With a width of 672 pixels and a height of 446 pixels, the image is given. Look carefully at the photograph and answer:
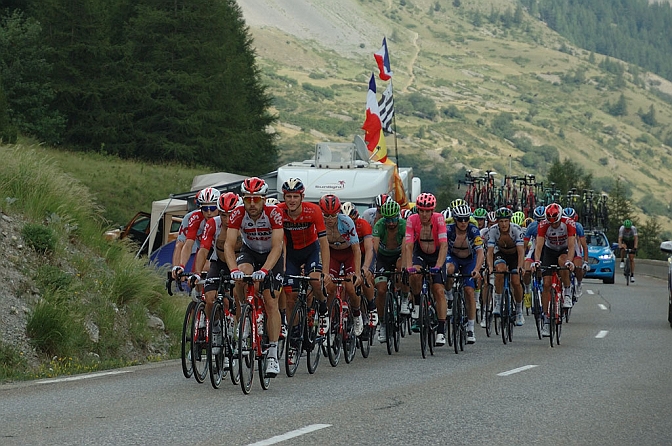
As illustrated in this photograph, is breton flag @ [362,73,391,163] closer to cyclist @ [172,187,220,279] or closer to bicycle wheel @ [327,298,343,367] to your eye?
bicycle wheel @ [327,298,343,367]

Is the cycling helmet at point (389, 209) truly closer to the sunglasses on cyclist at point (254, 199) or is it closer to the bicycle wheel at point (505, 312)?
the bicycle wheel at point (505, 312)

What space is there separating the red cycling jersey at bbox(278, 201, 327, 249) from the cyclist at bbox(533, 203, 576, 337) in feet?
18.1

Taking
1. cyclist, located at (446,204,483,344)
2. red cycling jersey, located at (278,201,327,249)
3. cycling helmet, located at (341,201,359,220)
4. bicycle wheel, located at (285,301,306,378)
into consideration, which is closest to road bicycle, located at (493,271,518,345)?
cyclist, located at (446,204,483,344)

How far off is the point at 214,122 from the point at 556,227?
41.9 meters

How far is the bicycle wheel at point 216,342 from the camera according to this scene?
1099cm

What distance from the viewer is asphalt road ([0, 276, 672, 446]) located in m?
8.58

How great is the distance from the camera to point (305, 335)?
13023mm

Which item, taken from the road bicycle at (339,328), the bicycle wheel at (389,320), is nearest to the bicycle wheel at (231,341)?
the road bicycle at (339,328)

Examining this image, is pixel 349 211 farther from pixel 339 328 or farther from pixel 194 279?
pixel 194 279

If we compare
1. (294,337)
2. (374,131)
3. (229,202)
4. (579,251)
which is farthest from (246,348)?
(374,131)

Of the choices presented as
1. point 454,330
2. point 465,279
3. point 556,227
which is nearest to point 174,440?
point 454,330

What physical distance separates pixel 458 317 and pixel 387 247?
4.29 ft

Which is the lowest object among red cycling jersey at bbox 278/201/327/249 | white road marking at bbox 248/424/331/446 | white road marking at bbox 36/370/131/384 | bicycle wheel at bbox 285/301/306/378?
white road marking at bbox 36/370/131/384

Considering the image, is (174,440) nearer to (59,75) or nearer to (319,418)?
(319,418)
